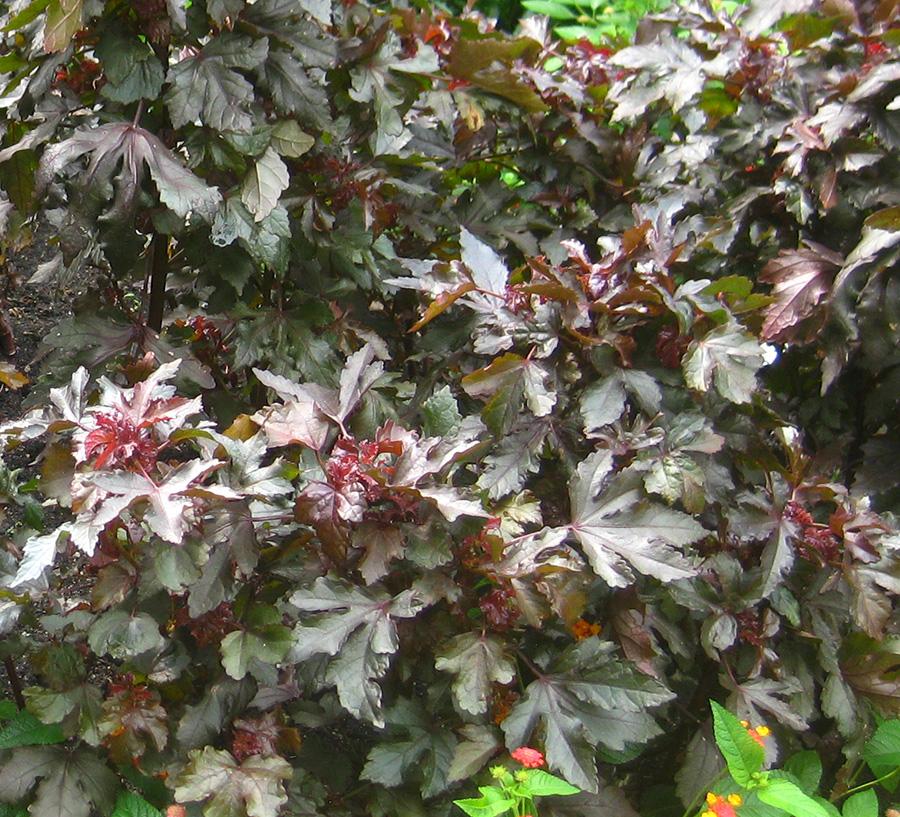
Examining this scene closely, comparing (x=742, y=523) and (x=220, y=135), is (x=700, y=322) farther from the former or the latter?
(x=220, y=135)

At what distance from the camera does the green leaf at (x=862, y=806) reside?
1.79 m

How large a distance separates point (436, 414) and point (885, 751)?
1.13 metres

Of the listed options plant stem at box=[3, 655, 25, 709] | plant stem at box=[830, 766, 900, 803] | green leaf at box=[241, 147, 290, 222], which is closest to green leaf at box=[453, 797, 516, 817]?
plant stem at box=[830, 766, 900, 803]

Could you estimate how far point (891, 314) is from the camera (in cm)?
207

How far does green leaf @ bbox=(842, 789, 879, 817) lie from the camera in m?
1.79

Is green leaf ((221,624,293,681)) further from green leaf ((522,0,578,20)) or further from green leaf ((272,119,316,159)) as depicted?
green leaf ((522,0,578,20))

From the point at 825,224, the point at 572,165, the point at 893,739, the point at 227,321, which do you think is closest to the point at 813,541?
the point at 893,739

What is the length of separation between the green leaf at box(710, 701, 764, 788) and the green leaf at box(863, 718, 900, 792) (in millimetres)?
498

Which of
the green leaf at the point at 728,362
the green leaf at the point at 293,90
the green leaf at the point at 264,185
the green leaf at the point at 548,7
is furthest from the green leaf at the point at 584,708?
the green leaf at the point at 548,7

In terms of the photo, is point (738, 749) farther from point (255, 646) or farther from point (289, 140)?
point (289, 140)

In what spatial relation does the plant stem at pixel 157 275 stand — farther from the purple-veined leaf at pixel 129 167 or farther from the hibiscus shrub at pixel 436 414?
the purple-veined leaf at pixel 129 167

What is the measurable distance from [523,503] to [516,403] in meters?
0.17

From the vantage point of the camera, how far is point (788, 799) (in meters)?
1.51

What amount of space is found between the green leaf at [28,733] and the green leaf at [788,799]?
3.88 ft
